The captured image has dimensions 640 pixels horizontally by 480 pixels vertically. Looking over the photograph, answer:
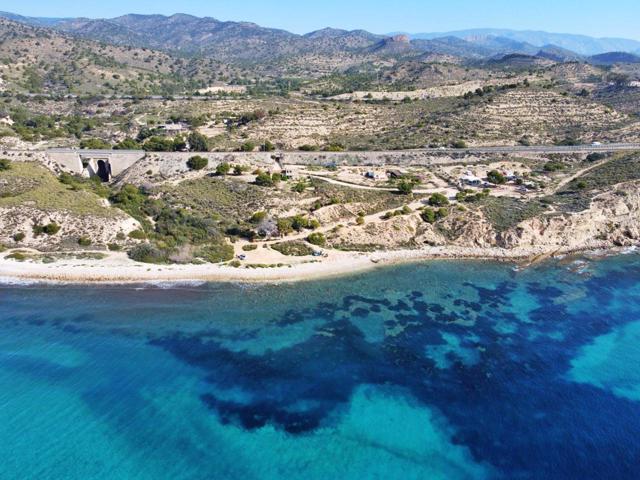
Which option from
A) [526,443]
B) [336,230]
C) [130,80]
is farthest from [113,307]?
[130,80]

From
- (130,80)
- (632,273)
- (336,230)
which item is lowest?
(632,273)

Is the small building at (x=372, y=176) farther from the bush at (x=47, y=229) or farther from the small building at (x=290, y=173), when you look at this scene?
the bush at (x=47, y=229)

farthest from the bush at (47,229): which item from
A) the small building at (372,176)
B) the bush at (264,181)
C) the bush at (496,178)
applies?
the bush at (496,178)

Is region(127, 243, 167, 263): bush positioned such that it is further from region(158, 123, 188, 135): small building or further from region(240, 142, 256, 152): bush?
region(158, 123, 188, 135): small building

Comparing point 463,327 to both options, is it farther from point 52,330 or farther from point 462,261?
point 52,330

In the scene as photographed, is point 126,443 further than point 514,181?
No

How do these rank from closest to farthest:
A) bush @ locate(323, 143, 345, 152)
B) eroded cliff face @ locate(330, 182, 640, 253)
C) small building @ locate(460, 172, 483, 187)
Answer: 1. eroded cliff face @ locate(330, 182, 640, 253)
2. small building @ locate(460, 172, 483, 187)
3. bush @ locate(323, 143, 345, 152)

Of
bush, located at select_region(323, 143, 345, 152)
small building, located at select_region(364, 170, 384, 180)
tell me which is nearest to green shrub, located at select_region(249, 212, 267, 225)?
small building, located at select_region(364, 170, 384, 180)
